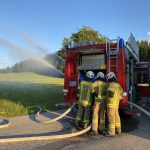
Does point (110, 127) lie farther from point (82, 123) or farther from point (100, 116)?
point (82, 123)

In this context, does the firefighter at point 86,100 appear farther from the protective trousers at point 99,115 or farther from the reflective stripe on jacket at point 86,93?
the protective trousers at point 99,115

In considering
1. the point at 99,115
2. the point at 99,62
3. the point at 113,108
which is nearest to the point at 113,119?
the point at 113,108

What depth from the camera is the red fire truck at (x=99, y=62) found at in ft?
33.0

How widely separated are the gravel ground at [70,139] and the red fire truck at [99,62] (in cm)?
107

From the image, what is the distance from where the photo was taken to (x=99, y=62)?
10734 mm

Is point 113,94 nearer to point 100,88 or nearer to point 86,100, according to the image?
point 100,88

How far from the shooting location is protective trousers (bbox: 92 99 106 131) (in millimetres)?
8810

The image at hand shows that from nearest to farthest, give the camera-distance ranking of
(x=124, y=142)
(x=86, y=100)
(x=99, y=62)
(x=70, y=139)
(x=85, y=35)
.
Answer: (x=124, y=142), (x=70, y=139), (x=86, y=100), (x=99, y=62), (x=85, y=35)

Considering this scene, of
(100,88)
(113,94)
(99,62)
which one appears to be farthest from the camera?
(99,62)

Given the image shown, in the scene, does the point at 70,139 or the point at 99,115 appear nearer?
the point at 70,139

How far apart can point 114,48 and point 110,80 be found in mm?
1604

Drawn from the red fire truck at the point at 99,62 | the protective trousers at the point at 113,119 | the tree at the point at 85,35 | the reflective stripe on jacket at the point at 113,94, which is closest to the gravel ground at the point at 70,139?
the protective trousers at the point at 113,119

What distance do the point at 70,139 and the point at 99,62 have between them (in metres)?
3.52

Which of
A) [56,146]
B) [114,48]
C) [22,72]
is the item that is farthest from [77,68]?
[22,72]
